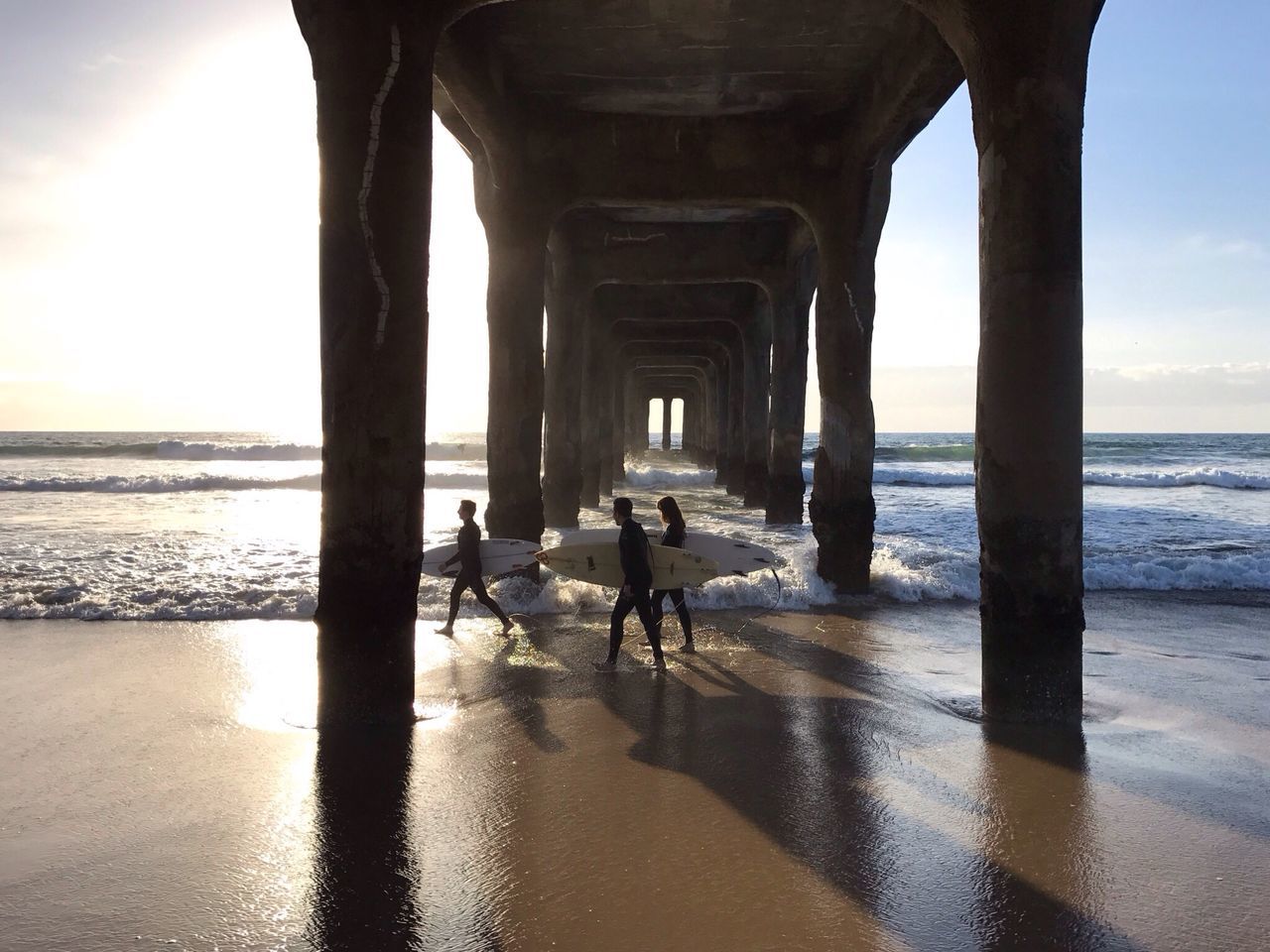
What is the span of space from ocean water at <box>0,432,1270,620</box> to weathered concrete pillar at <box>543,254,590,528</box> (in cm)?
150

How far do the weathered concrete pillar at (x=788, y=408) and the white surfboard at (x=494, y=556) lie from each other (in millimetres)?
8198

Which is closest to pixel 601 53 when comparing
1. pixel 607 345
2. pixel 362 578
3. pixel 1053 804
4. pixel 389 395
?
pixel 389 395

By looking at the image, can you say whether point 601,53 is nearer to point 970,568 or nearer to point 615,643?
point 615,643

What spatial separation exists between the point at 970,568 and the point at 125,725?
320 inches

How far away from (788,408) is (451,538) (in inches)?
231

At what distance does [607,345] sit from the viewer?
65.9 ft

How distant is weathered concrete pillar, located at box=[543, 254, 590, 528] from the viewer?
46.3ft

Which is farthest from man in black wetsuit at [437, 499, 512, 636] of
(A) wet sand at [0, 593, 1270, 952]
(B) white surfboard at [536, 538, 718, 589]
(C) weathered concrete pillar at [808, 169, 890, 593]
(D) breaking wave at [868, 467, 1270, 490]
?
(D) breaking wave at [868, 467, 1270, 490]

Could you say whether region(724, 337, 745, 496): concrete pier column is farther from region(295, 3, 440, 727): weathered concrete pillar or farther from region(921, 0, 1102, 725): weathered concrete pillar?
region(295, 3, 440, 727): weathered concrete pillar

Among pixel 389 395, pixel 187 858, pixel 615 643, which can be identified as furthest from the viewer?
pixel 615 643

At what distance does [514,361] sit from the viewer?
9.34m

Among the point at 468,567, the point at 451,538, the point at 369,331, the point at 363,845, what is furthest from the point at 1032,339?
the point at 451,538

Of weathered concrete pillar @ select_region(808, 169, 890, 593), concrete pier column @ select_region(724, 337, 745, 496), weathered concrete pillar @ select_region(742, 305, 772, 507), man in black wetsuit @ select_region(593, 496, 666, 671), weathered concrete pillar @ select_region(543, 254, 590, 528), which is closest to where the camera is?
man in black wetsuit @ select_region(593, 496, 666, 671)

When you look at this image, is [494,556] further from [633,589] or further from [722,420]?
[722,420]
